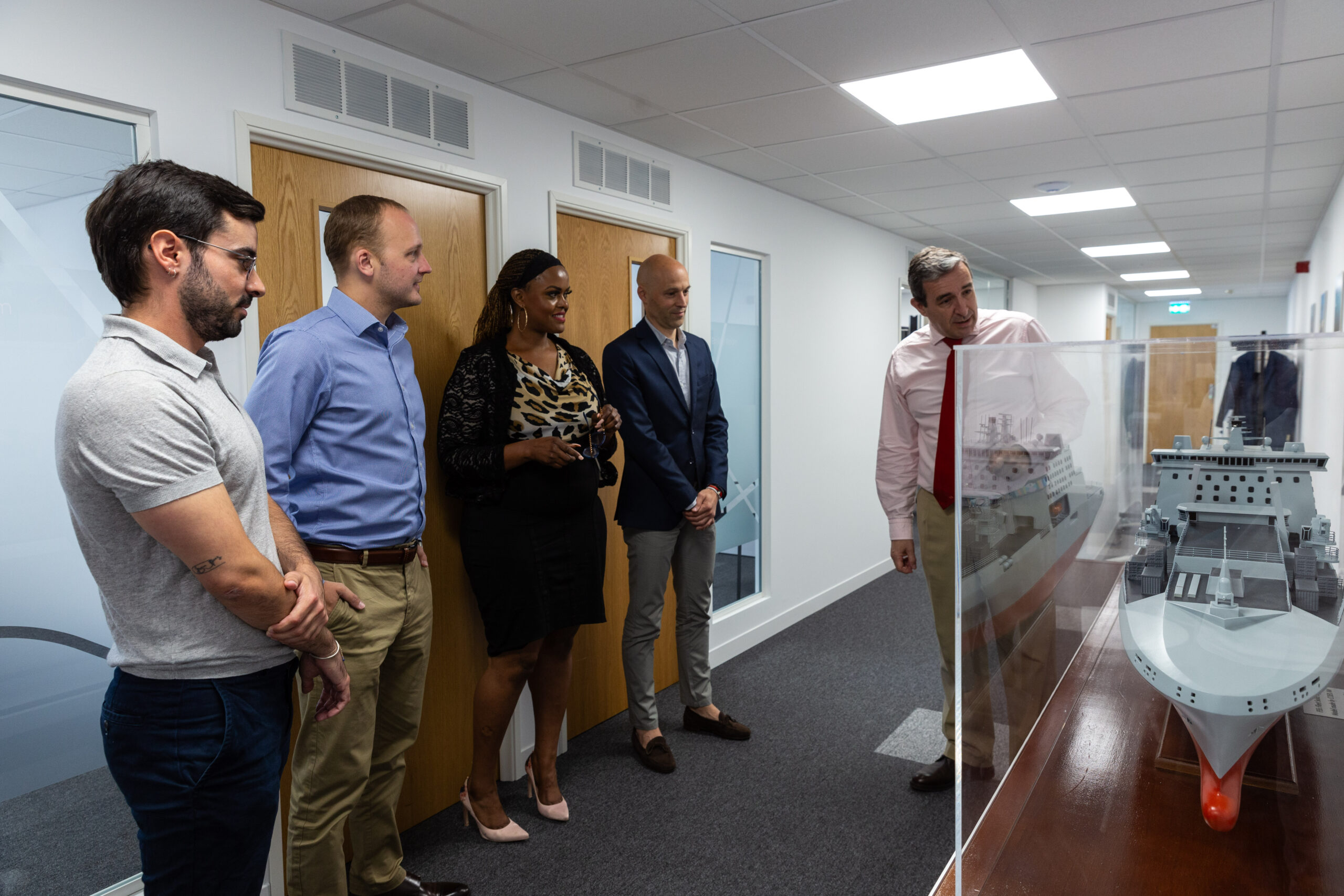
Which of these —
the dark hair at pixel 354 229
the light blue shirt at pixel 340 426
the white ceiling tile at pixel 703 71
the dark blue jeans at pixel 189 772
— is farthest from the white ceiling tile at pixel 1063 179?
the dark blue jeans at pixel 189 772

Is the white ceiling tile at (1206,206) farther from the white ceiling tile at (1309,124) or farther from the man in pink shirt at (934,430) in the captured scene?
the man in pink shirt at (934,430)

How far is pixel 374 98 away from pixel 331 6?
0.87 feet

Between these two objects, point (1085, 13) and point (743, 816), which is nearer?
point (1085, 13)

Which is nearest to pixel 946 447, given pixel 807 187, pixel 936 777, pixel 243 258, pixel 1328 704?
pixel 936 777

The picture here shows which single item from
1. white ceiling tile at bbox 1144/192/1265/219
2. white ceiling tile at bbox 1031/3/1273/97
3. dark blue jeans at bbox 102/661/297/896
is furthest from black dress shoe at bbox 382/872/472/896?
white ceiling tile at bbox 1144/192/1265/219

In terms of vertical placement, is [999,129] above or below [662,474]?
above

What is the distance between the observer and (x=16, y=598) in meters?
1.67

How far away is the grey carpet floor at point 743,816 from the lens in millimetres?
2170

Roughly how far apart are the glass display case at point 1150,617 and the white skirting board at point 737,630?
1.98 meters

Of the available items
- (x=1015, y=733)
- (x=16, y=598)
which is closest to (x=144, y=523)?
(x=16, y=598)

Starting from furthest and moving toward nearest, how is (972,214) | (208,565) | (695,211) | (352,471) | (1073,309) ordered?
(1073,309), (972,214), (695,211), (352,471), (208,565)

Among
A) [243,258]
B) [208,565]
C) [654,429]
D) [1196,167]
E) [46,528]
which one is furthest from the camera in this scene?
[1196,167]

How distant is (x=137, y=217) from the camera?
3.84ft

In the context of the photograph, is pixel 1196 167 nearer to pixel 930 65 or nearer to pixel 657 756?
pixel 930 65
